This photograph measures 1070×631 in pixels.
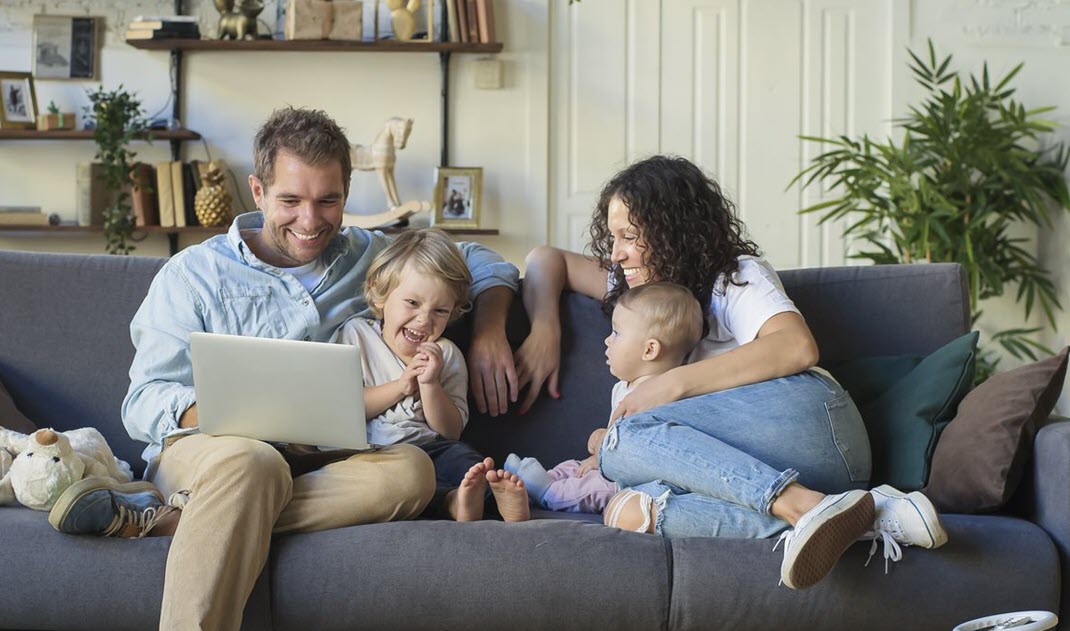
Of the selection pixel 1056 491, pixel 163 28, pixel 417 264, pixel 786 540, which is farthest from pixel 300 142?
pixel 163 28

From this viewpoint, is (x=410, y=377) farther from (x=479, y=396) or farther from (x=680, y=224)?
(x=680, y=224)

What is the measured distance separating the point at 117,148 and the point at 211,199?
41cm

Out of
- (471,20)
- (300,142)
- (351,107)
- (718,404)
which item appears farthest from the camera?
(351,107)

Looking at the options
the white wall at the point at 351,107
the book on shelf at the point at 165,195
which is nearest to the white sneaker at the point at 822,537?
the white wall at the point at 351,107

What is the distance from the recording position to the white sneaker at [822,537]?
1.56 m

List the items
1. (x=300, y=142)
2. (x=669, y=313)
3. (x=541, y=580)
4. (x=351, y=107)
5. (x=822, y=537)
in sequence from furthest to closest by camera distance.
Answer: (x=351, y=107)
(x=300, y=142)
(x=669, y=313)
(x=541, y=580)
(x=822, y=537)

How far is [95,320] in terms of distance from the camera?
7.54 ft

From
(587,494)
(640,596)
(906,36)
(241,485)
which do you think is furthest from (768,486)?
(906,36)

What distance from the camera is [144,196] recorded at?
14.5 ft

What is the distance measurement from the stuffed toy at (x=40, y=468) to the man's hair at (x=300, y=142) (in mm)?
648

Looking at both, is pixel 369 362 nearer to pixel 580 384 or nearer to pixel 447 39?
pixel 580 384

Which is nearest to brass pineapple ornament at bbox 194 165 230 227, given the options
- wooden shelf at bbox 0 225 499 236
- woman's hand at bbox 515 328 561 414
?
wooden shelf at bbox 0 225 499 236

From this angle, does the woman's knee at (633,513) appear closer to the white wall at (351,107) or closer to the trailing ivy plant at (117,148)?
the white wall at (351,107)

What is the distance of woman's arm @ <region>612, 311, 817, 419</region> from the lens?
1936 millimetres
